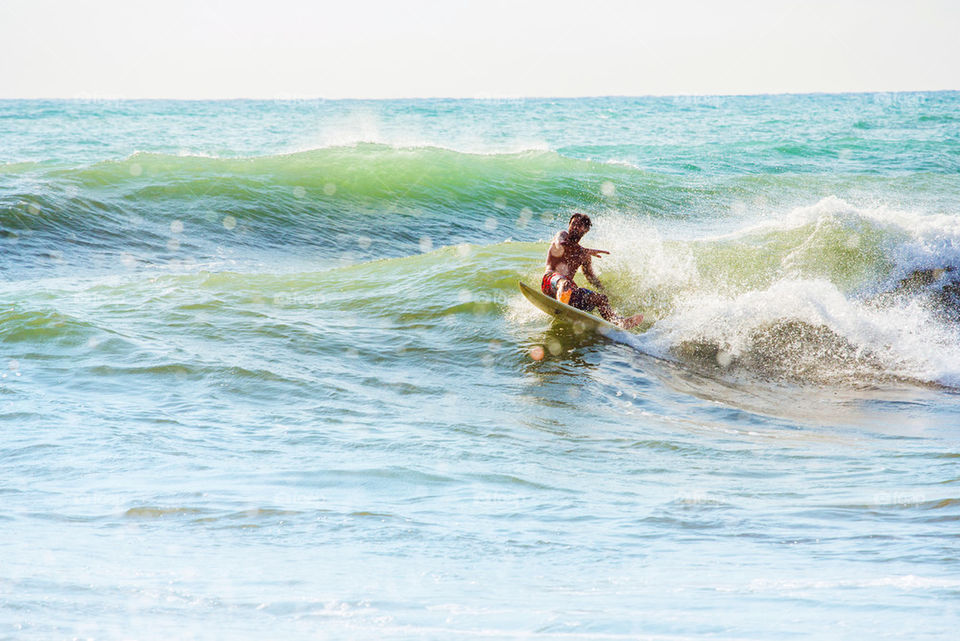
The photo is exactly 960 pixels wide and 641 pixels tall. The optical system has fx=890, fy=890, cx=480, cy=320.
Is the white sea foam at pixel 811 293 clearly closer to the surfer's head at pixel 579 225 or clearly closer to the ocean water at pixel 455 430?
the ocean water at pixel 455 430

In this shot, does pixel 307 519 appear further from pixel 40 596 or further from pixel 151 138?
pixel 151 138

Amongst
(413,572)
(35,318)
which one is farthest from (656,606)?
(35,318)

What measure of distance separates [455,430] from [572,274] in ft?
12.9

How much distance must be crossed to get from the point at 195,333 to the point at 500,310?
135 inches

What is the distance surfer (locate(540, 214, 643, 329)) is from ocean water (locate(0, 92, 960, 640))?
41 centimetres

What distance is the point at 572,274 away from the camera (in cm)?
998

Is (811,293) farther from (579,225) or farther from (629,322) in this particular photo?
(579,225)

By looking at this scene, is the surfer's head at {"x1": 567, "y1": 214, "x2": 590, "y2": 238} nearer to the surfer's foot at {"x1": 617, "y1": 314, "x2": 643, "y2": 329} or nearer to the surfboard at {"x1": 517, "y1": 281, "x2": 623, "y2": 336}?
the surfboard at {"x1": 517, "y1": 281, "x2": 623, "y2": 336}

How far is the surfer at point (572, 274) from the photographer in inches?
378

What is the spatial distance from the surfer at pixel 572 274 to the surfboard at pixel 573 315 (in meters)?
0.15

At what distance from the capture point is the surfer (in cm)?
960

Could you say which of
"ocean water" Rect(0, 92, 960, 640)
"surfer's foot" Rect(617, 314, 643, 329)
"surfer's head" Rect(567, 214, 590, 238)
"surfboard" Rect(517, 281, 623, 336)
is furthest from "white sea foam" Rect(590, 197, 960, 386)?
"surfer's head" Rect(567, 214, 590, 238)

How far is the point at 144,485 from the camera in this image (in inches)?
195

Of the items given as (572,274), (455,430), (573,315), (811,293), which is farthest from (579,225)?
(455,430)
